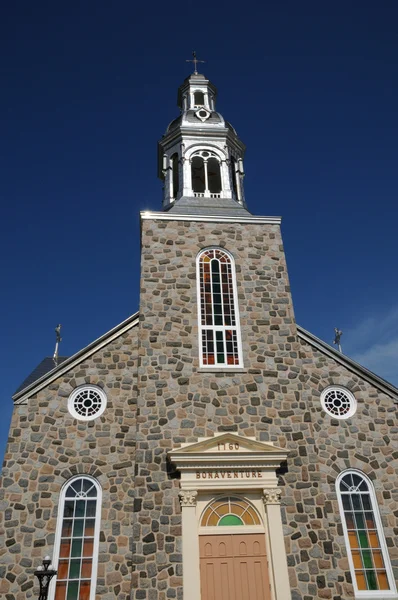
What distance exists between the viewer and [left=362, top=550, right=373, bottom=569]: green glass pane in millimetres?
11883

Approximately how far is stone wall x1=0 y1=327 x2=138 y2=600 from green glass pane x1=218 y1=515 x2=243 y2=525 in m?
2.19

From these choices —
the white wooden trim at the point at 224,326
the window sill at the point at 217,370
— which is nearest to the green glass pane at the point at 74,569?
the window sill at the point at 217,370

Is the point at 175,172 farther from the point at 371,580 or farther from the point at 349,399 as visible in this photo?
the point at 371,580

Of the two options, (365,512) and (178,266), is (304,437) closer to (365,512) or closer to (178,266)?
(365,512)

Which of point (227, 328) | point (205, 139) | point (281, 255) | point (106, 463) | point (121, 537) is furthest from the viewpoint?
point (205, 139)

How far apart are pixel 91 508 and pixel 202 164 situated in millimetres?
12504

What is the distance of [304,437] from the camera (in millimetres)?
12766

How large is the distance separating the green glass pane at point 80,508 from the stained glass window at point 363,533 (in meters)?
6.39

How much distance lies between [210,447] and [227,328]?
3.46 metres

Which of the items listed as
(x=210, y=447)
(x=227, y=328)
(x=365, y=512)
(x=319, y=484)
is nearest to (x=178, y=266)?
(x=227, y=328)

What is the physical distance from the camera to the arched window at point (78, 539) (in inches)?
436

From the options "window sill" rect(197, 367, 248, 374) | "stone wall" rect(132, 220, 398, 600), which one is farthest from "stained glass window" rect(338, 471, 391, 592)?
"window sill" rect(197, 367, 248, 374)

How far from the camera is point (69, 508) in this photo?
1190cm

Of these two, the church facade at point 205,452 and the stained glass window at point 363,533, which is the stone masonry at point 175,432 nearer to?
the church facade at point 205,452
